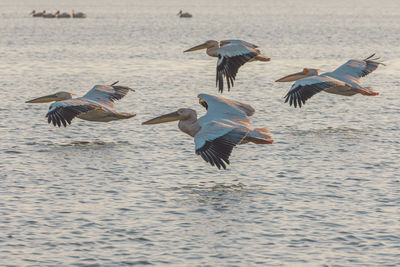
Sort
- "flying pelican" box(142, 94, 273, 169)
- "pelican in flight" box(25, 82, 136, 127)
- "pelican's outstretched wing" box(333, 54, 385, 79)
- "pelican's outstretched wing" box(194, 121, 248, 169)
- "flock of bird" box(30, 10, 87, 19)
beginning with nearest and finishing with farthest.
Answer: "pelican's outstretched wing" box(194, 121, 248, 169)
"flying pelican" box(142, 94, 273, 169)
"pelican in flight" box(25, 82, 136, 127)
"pelican's outstretched wing" box(333, 54, 385, 79)
"flock of bird" box(30, 10, 87, 19)

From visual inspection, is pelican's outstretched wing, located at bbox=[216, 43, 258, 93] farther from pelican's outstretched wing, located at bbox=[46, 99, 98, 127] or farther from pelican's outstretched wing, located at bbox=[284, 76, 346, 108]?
pelican's outstretched wing, located at bbox=[46, 99, 98, 127]

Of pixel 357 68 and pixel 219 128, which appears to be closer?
pixel 219 128

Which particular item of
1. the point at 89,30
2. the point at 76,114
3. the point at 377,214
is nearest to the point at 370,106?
the point at 76,114

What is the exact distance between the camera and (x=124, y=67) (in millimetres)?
36781

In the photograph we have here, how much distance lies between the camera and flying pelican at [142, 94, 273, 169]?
12.4 meters

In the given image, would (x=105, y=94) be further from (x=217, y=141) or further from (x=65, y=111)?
(x=217, y=141)

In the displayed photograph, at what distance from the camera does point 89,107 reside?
57.9ft

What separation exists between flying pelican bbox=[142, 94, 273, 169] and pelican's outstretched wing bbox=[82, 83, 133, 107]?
12.7ft

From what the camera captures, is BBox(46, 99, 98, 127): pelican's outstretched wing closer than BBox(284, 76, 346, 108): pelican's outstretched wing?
Yes

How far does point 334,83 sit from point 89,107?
5902 millimetres

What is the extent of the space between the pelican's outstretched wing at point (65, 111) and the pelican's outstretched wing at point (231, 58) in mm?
3012

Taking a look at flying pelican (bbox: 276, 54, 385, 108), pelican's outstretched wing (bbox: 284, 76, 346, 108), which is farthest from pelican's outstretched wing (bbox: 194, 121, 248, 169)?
pelican's outstretched wing (bbox: 284, 76, 346, 108)

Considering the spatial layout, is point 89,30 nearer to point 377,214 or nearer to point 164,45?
point 164,45

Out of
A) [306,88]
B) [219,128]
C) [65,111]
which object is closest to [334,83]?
[306,88]
